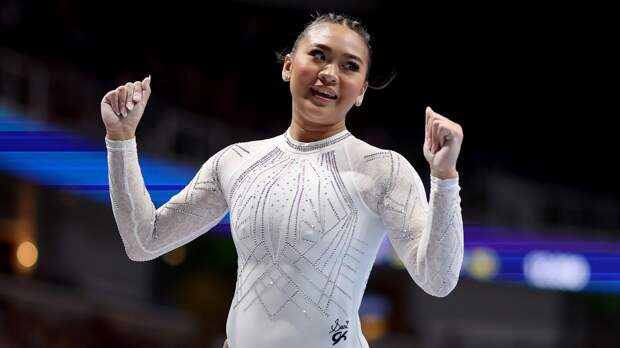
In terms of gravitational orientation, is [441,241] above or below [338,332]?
above

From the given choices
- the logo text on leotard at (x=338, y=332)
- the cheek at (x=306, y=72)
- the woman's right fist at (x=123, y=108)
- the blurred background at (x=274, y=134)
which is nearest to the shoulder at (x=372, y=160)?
the cheek at (x=306, y=72)

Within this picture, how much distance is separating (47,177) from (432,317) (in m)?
6.59

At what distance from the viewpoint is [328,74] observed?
8.09 ft

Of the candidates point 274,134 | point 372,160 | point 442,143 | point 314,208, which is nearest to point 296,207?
point 314,208

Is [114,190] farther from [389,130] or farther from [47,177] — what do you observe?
[389,130]

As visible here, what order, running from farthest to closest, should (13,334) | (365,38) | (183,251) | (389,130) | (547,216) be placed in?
(547,216)
(389,130)
(183,251)
(13,334)
(365,38)

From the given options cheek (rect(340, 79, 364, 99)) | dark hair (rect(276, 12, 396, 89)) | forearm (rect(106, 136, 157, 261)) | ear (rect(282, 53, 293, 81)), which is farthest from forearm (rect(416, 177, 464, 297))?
forearm (rect(106, 136, 157, 261))

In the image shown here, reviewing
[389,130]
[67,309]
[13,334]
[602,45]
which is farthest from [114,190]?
[602,45]

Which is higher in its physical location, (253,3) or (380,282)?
(253,3)

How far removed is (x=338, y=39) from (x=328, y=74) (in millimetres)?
107

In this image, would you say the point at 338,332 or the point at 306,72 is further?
the point at 306,72

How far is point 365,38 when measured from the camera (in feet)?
8.43

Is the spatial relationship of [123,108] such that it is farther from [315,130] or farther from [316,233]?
[316,233]

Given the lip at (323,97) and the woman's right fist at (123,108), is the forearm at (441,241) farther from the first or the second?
the woman's right fist at (123,108)
